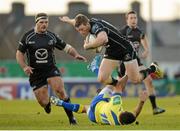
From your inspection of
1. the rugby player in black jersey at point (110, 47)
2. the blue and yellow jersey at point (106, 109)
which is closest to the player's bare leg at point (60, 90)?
the rugby player in black jersey at point (110, 47)

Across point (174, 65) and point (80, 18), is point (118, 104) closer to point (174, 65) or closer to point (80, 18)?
point (80, 18)

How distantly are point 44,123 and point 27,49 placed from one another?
190cm

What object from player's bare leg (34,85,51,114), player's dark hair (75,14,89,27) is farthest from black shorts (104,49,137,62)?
player's bare leg (34,85,51,114)

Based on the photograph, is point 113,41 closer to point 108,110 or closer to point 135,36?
point 108,110

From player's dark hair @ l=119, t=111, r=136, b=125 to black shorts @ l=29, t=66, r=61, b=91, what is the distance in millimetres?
4396

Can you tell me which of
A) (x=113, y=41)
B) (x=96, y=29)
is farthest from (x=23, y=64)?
(x=96, y=29)

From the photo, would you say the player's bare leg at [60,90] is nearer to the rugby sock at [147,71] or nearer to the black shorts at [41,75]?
the black shorts at [41,75]

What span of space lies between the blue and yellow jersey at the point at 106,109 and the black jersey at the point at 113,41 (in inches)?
82.7

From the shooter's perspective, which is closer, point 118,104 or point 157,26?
point 118,104

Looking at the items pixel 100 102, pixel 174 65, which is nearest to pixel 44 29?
pixel 100 102

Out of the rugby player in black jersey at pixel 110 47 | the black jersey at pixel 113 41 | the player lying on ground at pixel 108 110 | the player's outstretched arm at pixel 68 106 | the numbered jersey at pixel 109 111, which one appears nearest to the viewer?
the player lying on ground at pixel 108 110

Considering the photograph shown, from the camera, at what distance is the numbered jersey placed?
1514cm

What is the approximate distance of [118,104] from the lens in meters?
15.3

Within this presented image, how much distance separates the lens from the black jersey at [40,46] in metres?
19.0
